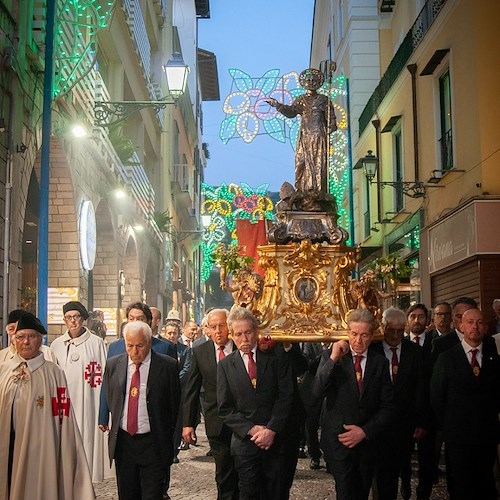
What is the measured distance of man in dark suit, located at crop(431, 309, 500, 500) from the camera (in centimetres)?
709

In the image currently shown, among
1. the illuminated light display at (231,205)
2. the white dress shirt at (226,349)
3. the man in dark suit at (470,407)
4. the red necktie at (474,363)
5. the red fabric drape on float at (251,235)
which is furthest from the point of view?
the illuminated light display at (231,205)

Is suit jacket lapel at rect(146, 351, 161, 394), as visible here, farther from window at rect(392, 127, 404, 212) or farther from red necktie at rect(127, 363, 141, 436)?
window at rect(392, 127, 404, 212)

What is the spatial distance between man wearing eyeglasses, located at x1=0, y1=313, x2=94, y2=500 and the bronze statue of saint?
18.4ft

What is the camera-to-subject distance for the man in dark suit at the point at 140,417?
6.64m

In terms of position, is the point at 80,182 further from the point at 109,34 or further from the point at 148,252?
the point at 148,252

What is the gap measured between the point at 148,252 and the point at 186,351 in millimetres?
16189

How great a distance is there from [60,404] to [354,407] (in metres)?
2.26

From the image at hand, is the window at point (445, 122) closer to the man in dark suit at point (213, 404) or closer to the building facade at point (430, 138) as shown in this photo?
the building facade at point (430, 138)

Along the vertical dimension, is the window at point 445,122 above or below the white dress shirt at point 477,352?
above

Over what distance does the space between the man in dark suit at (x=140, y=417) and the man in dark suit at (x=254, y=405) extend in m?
0.47

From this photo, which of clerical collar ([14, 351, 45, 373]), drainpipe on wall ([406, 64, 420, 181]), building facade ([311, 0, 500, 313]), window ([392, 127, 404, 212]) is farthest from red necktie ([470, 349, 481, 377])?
window ([392, 127, 404, 212])

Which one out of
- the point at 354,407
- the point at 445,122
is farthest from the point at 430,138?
the point at 354,407

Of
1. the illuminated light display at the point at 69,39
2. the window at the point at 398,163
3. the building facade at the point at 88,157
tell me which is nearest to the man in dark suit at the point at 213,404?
the building facade at the point at 88,157

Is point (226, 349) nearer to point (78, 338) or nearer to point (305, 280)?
point (78, 338)
